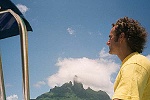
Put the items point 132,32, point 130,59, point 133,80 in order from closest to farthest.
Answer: point 133,80, point 130,59, point 132,32

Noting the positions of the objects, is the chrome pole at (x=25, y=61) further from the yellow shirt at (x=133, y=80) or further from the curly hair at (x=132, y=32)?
the curly hair at (x=132, y=32)

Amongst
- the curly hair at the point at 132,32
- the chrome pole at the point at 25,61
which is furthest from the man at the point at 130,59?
the chrome pole at the point at 25,61

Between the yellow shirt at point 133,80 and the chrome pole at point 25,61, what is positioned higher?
the chrome pole at point 25,61


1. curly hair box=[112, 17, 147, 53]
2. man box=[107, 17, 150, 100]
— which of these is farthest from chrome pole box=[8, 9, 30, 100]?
curly hair box=[112, 17, 147, 53]

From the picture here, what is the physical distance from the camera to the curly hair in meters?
2.27

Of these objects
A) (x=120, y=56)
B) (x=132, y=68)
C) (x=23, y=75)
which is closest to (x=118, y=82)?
(x=132, y=68)

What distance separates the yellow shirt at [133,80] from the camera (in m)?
1.72

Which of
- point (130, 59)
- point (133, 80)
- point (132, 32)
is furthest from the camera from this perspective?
point (132, 32)

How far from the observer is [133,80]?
1.75 m

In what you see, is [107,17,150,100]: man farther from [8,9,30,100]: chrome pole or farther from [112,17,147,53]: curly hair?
[8,9,30,100]: chrome pole

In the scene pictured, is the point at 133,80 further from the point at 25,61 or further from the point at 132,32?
the point at 25,61

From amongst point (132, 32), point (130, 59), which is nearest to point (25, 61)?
point (130, 59)

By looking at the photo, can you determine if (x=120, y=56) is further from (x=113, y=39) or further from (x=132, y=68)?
(x=132, y=68)

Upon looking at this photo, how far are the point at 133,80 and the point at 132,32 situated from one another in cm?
68
